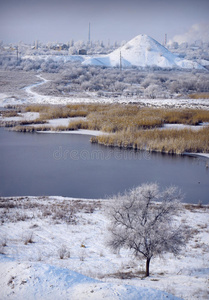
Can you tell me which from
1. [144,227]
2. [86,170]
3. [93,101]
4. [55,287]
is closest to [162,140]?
[86,170]

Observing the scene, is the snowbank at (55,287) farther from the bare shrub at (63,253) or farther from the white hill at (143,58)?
the white hill at (143,58)

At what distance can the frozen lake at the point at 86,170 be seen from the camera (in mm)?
9359

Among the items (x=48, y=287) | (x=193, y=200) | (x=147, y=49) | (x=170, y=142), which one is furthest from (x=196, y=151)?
(x=147, y=49)

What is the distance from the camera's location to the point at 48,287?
11.8 ft

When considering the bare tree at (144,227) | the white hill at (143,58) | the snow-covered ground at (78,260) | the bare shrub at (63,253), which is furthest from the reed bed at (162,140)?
the white hill at (143,58)

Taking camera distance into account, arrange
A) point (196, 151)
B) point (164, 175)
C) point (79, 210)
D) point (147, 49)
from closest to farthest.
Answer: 1. point (79, 210)
2. point (164, 175)
3. point (196, 151)
4. point (147, 49)

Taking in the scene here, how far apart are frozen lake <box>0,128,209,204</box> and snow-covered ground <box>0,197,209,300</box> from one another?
136 cm

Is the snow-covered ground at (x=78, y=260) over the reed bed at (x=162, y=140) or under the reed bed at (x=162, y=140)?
under

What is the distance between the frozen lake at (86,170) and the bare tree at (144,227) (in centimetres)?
379

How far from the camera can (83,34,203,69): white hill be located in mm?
65350

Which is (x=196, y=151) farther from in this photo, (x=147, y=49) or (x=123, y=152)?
(x=147, y=49)

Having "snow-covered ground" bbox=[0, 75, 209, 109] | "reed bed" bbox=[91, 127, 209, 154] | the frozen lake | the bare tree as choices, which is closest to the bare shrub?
the bare tree

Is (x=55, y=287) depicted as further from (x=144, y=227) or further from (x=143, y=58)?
(x=143, y=58)

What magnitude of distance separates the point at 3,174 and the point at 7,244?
232 inches
